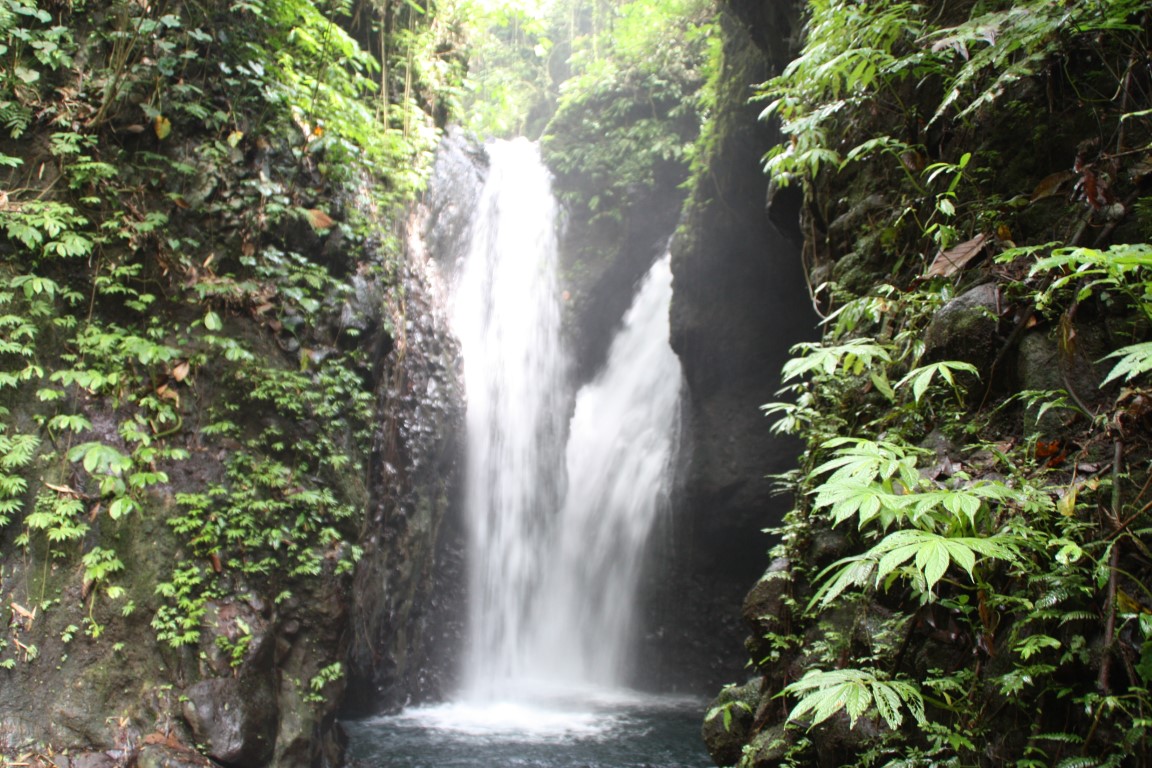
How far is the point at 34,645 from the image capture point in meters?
4.24

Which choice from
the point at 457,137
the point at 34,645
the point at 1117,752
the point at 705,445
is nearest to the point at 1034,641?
the point at 1117,752

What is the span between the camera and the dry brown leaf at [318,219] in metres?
6.27

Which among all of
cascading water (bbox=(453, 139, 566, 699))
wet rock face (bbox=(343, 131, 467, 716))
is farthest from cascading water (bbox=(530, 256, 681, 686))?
wet rock face (bbox=(343, 131, 467, 716))

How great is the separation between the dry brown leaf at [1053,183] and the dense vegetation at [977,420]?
0.01m

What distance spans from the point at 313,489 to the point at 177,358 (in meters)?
1.43

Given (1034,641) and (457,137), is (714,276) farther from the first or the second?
(1034,641)

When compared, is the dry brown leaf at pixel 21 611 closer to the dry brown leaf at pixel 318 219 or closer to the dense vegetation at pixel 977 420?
the dry brown leaf at pixel 318 219

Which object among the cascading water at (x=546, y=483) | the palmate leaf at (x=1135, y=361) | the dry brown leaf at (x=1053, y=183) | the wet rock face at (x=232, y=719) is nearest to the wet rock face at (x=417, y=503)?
the cascading water at (x=546, y=483)

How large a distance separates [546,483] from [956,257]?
8.50 metres

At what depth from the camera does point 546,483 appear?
1112cm

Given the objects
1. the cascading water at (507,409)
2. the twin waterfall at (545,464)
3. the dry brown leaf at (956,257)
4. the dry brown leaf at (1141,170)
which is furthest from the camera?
the twin waterfall at (545,464)

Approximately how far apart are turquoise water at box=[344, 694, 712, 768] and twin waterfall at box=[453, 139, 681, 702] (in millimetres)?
1018

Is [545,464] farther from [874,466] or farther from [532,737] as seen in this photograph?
[874,466]

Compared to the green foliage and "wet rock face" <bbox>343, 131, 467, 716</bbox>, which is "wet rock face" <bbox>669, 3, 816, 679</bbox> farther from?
the green foliage
